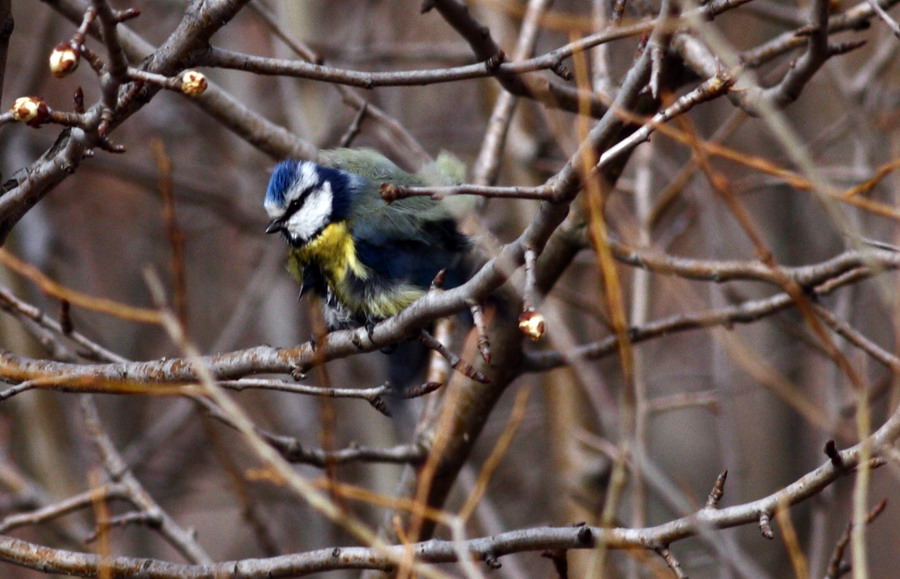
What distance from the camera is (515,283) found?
263 centimetres

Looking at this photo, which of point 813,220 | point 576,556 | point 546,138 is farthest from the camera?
point 813,220

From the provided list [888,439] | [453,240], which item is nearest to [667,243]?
[453,240]

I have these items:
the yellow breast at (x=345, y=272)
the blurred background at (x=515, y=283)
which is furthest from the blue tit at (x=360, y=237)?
the blurred background at (x=515, y=283)

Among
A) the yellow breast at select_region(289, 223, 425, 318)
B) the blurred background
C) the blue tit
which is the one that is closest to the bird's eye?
the blue tit

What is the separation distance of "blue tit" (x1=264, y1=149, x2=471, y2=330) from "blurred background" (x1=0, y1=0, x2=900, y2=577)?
143mm

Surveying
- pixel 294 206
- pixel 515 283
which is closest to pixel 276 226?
pixel 294 206

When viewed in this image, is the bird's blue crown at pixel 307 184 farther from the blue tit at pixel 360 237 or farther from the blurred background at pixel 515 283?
the blurred background at pixel 515 283

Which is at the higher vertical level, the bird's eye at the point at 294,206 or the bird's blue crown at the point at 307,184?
the bird's blue crown at the point at 307,184

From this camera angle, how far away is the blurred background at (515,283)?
3.77 meters

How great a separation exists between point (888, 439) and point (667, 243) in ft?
9.04

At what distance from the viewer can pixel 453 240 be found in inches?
112

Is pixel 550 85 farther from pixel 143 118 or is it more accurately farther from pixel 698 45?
pixel 143 118

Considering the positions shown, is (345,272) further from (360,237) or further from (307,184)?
(307,184)

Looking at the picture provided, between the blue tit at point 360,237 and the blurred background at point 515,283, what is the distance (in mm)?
143
